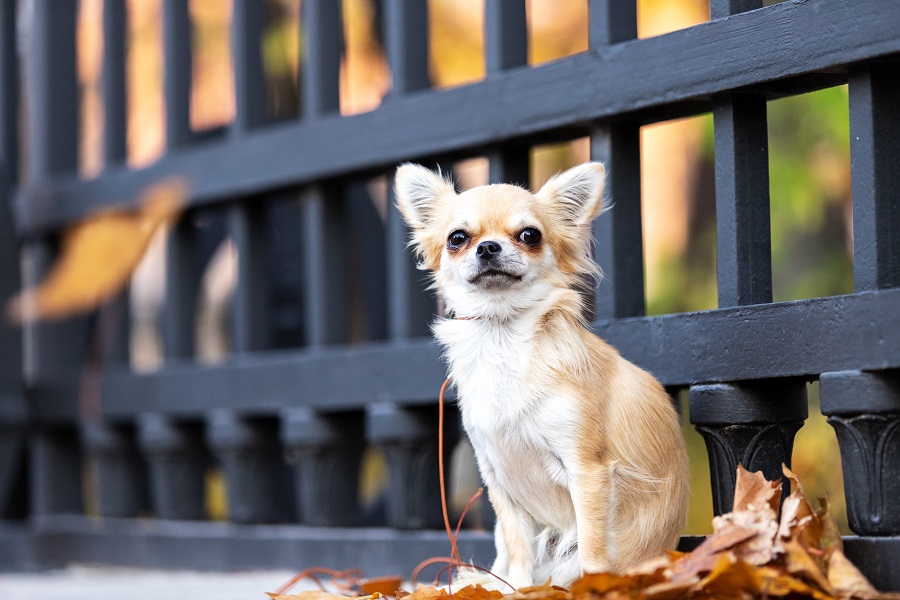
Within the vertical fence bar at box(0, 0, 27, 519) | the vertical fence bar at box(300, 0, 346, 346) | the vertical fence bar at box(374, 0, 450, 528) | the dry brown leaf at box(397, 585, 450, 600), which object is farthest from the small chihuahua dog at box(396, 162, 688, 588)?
the vertical fence bar at box(0, 0, 27, 519)

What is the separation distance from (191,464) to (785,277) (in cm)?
425

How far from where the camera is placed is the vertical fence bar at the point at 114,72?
4.98 meters

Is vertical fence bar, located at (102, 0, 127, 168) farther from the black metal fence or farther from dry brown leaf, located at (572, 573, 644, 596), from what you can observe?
dry brown leaf, located at (572, 573, 644, 596)

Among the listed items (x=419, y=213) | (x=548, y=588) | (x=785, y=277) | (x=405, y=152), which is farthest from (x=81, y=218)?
(x=785, y=277)

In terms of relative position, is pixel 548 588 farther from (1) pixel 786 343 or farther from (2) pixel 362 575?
(2) pixel 362 575

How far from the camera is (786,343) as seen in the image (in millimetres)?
2713

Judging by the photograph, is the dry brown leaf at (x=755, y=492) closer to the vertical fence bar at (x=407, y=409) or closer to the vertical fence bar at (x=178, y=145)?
the vertical fence bar at (x=407, y=409)

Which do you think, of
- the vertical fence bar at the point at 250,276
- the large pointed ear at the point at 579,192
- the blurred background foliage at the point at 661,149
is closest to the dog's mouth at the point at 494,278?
the large pointed ear at the point at 579,192

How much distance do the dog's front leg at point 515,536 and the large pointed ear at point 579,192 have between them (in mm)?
707

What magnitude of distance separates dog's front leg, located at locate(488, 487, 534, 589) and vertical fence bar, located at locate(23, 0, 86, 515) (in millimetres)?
2964

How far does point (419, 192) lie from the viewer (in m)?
3.03

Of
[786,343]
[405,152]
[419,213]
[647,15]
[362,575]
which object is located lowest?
[362,575]

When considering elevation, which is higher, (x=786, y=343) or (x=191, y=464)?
(x=786, y=343)

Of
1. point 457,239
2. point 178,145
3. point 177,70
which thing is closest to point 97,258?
point 178,145
